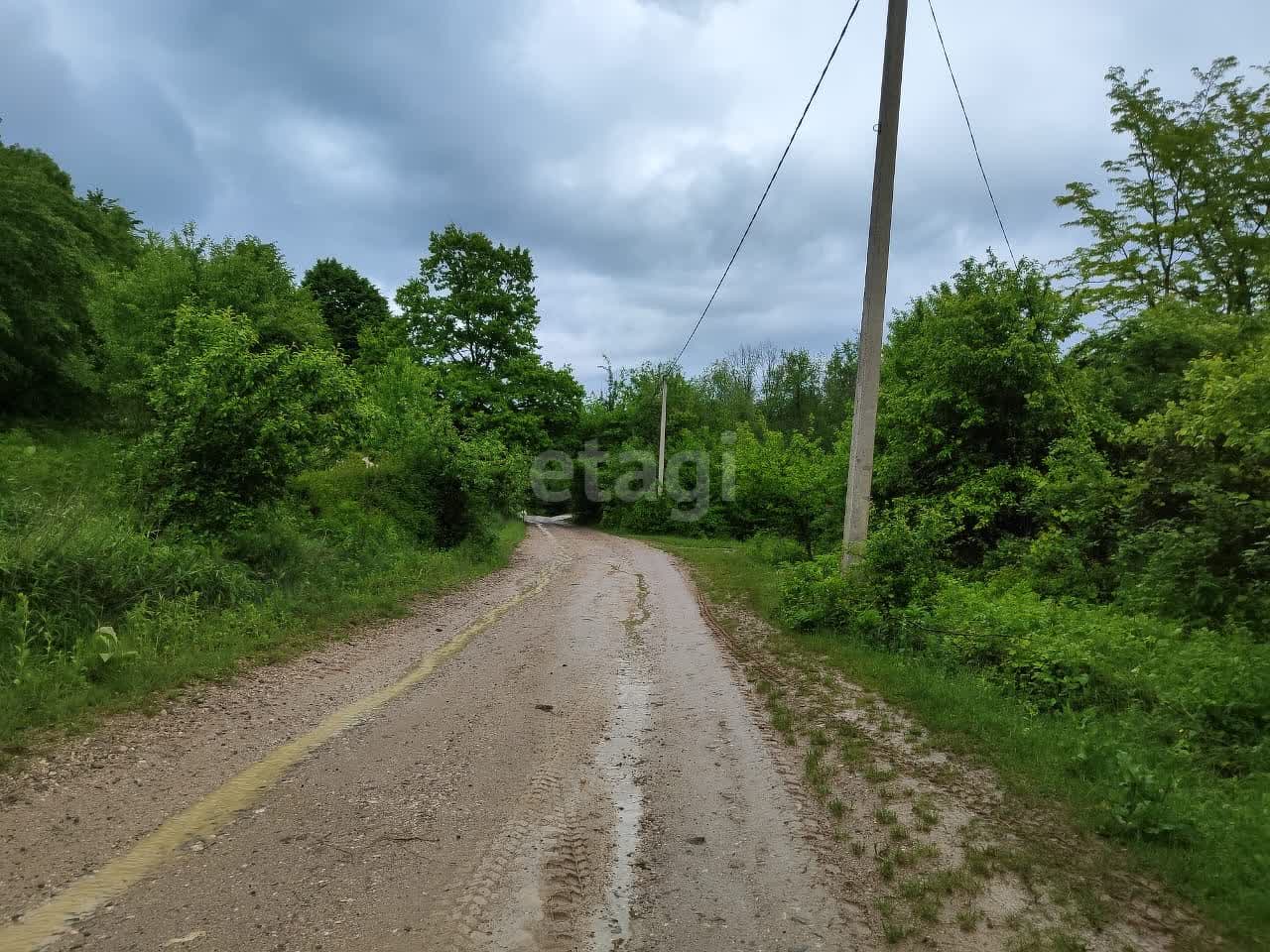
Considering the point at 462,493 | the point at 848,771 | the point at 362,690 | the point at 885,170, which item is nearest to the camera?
the point at 848,771

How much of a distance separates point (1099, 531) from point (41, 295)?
28001mm

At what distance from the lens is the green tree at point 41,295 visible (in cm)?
1873

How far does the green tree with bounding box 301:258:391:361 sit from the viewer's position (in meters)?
45.8

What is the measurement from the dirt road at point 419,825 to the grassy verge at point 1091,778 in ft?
5.29

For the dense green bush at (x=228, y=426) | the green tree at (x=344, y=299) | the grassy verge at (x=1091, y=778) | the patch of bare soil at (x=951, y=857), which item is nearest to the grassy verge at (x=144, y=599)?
the dense green bush at (x=228, y=426)

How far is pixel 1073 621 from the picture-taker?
772 cm

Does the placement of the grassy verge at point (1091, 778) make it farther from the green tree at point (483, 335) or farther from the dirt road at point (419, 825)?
the green tree at point (483, 335)

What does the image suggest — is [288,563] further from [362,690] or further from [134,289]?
[134,289]

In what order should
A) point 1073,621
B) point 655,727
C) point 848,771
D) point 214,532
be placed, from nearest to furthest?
point 848,771
point 655,727
point 1073,621
point 214,532

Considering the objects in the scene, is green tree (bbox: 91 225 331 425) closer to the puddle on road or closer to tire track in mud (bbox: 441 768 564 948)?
the puddle on road

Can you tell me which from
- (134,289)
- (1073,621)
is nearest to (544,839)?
(1073,621)

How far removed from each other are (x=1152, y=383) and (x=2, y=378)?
30.2 meters

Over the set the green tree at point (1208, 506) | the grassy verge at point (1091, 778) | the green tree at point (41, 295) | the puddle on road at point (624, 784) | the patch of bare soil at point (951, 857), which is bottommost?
the puddle on road at point (624, 784)

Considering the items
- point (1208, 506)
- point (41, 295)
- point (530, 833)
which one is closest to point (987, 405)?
point (1208, 506)
